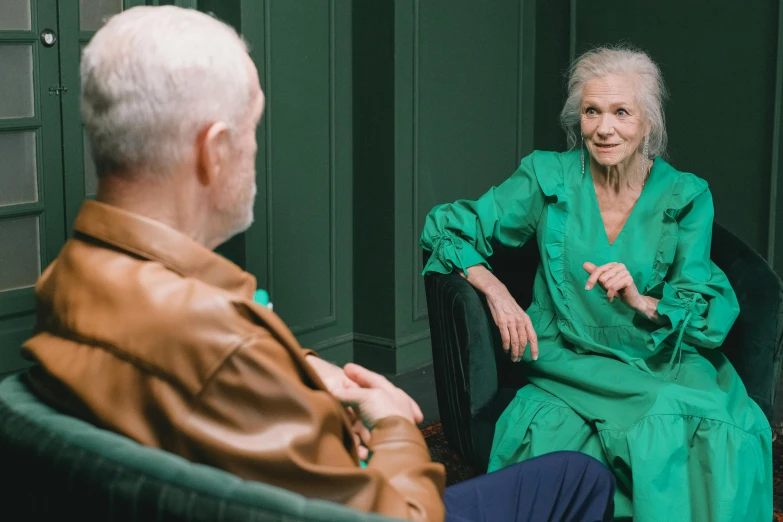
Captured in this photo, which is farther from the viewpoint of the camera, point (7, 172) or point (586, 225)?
point (7, 172)

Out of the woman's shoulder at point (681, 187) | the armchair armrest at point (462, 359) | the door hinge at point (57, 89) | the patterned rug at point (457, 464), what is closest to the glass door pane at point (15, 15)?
the door hinge at point (57, 89)

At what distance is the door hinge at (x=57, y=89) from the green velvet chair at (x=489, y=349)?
4.72 feet

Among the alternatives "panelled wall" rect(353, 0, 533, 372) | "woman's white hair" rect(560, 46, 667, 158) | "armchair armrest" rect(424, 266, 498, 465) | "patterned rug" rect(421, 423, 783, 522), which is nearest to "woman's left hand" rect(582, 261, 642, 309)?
"armchair armrest" rect(424, 266, 498, 465)

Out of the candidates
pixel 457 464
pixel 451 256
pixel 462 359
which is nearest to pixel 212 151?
pixel 462 359

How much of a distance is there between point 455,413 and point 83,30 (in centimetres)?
183

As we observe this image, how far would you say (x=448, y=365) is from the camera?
2.54 m

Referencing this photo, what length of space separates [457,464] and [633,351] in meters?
0.90

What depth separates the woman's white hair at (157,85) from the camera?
Answer: 106cm

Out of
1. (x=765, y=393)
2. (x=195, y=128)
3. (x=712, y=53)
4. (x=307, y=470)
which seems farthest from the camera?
(x=712, y=53)

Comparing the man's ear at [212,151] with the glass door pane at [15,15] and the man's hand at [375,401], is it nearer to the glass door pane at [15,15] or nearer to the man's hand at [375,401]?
the man's hand at [375,401]

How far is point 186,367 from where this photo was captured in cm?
98

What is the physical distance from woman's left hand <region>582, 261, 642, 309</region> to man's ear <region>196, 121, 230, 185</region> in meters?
1.36

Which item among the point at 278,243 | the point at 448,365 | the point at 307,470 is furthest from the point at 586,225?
the point at 307,470

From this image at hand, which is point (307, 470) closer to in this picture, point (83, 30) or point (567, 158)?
point (567, 158)
